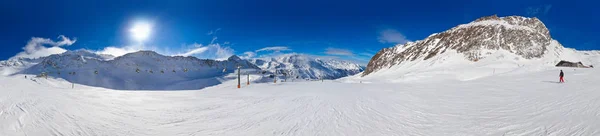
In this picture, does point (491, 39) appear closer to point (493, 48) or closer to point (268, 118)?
point (493, 48)

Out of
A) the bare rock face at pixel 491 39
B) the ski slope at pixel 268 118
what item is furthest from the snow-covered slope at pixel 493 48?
the ski slope at pixel 268 118

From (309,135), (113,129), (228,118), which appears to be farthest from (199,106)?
(309,135)

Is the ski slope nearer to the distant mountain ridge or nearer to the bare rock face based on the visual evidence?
the distant mountain ridge

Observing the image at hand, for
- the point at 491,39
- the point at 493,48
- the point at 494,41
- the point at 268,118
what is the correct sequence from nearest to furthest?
the point at 268,118 < the point at 493,48 < the point at 494,41 < the point at 491,39

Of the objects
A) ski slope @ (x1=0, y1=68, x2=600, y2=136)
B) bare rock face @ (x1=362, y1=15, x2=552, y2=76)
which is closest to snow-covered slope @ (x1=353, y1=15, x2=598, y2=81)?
bare rock face @ (x1=362, y1=15, x2=552, y2=76)

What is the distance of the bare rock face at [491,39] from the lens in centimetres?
9969

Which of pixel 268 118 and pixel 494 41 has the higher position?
pixel 494 41

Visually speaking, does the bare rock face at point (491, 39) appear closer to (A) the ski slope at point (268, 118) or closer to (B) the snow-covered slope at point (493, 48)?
(B) the snow-covered slope at point (493, 48)

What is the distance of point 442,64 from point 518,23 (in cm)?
4854

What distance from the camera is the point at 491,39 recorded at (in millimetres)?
104438

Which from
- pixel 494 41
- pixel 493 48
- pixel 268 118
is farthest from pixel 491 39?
pixel 268 118

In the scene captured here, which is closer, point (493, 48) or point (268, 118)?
point (268, 118)

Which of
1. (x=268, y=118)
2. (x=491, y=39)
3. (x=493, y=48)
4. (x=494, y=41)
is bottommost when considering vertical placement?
(x=268, y=118)

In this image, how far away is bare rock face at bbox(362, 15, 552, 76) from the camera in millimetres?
99688
